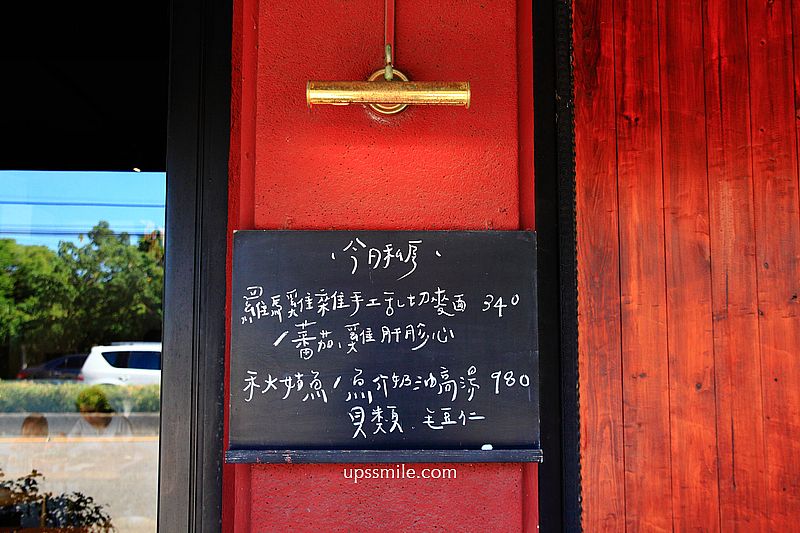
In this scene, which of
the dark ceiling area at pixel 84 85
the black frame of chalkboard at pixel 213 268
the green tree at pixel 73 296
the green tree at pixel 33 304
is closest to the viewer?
the black frame of chalkboard at pixel 213 268

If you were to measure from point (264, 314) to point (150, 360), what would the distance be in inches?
178

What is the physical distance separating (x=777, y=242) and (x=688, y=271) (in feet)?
1.11

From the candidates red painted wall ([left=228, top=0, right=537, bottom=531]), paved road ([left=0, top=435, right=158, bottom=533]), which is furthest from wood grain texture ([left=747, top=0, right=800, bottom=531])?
paved road ([left=0, top=435, right=158, bottom=533])

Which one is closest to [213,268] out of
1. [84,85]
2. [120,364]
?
[84,85]

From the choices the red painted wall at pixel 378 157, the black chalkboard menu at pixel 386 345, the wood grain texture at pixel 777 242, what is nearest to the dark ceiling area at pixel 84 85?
the red painted wall at pixel 378 157

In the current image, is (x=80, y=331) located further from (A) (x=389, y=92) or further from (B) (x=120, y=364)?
(A) (x=389, y=92)

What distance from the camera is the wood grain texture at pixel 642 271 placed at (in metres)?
2.04

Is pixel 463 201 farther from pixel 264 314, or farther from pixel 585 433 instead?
pixel 585 433

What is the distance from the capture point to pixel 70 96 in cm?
472

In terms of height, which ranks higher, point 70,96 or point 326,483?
point 70,96

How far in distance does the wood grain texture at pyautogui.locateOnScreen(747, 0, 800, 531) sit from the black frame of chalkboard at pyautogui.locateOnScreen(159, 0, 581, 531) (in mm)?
663

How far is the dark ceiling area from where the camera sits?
142 inches

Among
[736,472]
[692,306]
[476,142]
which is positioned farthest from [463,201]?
[736,472]

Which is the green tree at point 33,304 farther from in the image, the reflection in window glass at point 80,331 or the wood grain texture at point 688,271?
the wood grain texture at point 688,271
